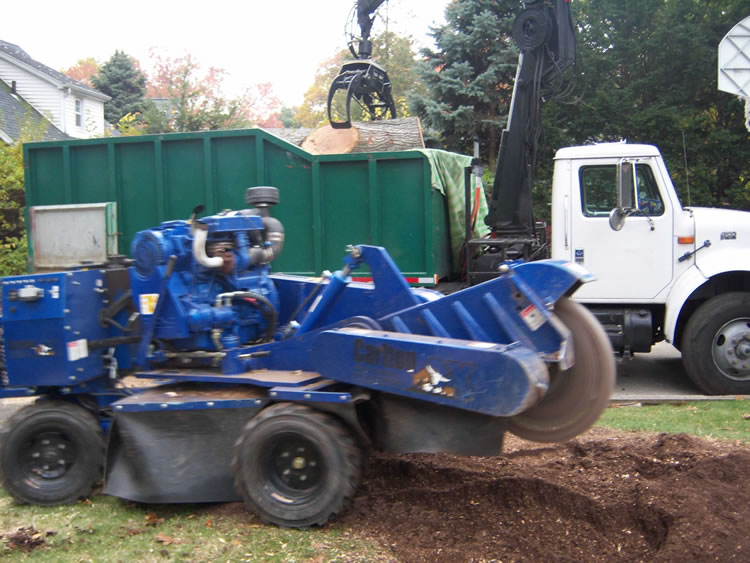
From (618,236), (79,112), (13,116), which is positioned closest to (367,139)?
(618,236)

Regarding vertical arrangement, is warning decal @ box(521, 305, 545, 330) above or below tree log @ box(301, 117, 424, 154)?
below

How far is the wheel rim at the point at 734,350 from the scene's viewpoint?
7.52 metres

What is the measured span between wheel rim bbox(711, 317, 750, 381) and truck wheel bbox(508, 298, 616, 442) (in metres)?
4.11

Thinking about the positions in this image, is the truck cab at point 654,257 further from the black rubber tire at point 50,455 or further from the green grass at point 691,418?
the black rubber tire at point 50,455

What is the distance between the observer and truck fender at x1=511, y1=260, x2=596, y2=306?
399cm

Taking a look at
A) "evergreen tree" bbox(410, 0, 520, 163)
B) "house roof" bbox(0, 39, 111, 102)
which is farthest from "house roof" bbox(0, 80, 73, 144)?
"evergreen tree" bbox(410, 0, 520, 163)

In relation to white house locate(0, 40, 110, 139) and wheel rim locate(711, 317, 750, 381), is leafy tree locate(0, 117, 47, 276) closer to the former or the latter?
wheel rim locate(711, 317, 750, 381)

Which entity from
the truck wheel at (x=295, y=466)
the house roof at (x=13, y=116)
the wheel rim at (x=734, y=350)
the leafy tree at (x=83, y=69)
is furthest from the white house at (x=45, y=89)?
the truck wheel at (x=295, y=466)

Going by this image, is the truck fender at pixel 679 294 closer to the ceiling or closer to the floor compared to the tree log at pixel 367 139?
closer to the floor

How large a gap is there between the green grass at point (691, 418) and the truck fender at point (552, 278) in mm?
2580

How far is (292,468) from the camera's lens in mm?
4348

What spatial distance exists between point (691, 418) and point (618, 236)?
2.28 metres

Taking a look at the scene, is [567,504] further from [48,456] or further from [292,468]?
[48,456]

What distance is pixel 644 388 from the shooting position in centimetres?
804
